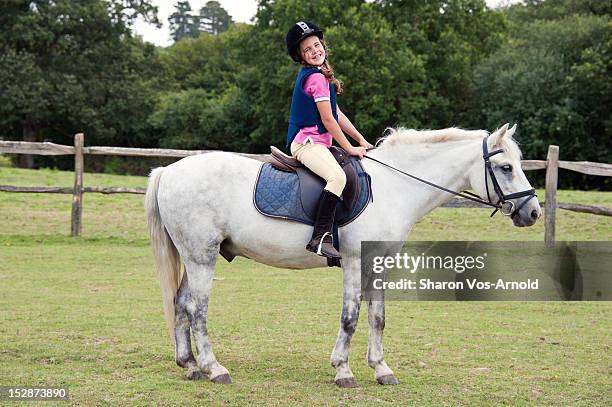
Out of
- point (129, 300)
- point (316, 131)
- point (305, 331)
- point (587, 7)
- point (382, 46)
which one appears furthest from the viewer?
point (587, 7)

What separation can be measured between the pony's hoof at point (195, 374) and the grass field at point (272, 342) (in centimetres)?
12

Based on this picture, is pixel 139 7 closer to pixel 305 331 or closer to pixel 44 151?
pixel 44 151

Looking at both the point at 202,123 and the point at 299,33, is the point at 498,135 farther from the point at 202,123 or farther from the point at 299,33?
the point at 202,123

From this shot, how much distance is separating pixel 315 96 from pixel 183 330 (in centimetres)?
220

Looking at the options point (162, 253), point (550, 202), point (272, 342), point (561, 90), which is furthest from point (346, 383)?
point (561, 90)

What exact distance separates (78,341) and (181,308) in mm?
1469

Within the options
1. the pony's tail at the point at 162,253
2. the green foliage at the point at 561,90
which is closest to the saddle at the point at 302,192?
the pony's tail at the point at 162,253

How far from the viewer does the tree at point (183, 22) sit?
106 meters

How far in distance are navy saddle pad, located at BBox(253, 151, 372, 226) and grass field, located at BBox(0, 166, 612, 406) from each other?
1.30m

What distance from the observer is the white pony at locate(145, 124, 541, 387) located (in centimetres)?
604

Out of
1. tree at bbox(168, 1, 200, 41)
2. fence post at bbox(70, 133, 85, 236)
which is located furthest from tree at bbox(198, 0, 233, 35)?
fence post at bbox(70, 133, 85, 236)

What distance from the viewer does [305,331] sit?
7.93 m

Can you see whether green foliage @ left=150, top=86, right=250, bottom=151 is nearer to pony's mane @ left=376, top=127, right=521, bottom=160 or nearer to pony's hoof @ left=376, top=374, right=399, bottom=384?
pony's mane @ left=376, top=127, right=521, bottom=160

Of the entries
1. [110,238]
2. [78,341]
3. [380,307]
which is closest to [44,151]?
[110,238]
